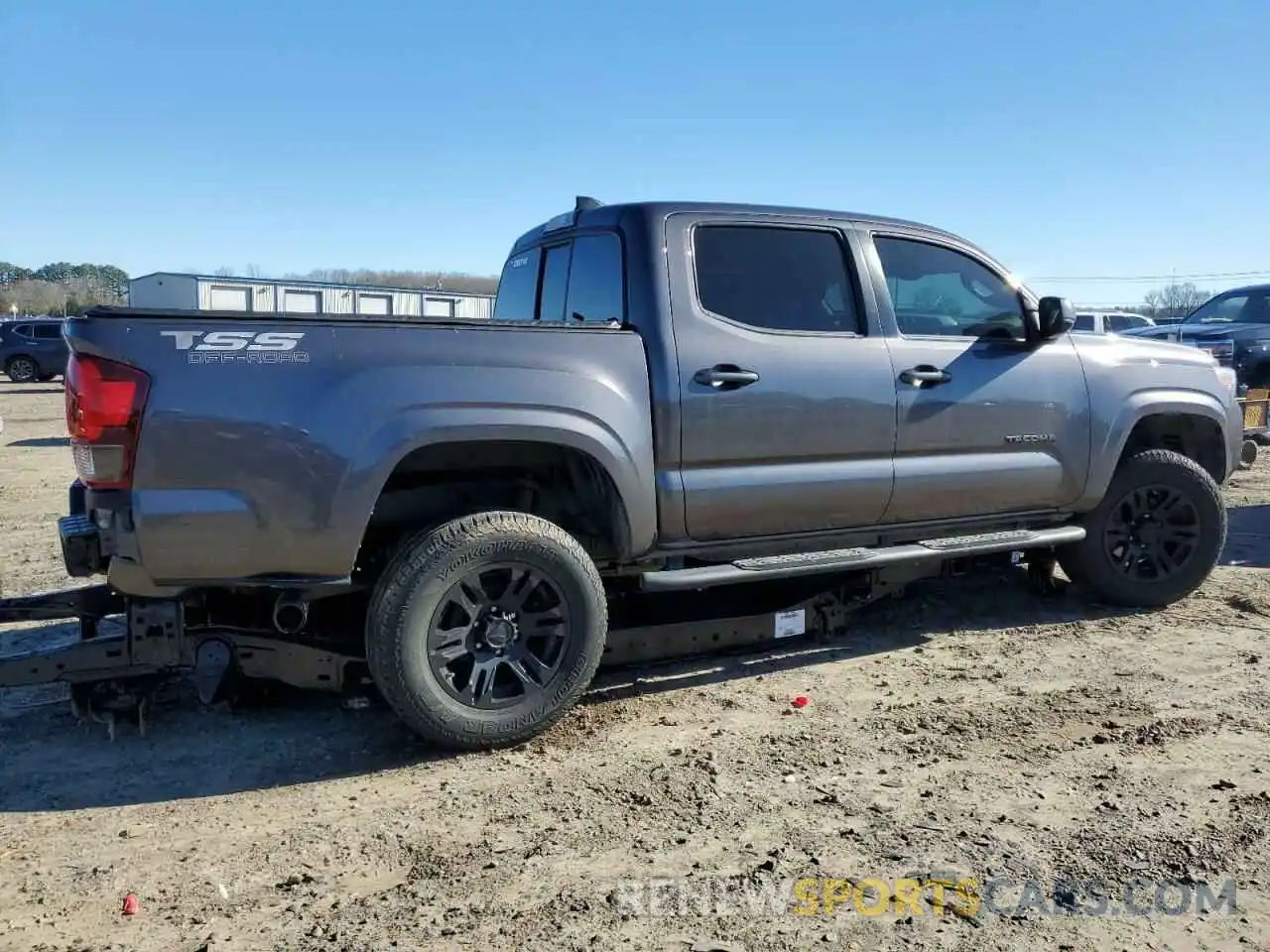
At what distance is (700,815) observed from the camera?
3428mm

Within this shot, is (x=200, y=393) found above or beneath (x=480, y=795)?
above

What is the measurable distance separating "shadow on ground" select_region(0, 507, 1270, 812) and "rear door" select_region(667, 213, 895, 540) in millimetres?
834

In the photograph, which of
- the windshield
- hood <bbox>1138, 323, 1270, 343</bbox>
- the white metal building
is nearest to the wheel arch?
hood <bbox>1138, 323, 1270, 343</bbox>

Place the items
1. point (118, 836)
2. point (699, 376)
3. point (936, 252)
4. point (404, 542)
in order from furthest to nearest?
point (936, 252)
point (699, 376)
point (404, 542)
point (118, 836)

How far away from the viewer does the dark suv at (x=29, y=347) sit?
28406 mm

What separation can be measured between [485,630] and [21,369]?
99.1 feet

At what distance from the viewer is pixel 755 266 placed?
461cm

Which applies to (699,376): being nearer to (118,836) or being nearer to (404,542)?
(404,542)

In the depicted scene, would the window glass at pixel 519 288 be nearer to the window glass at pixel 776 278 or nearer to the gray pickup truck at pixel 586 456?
the gray pickup truck at pixel 586 456

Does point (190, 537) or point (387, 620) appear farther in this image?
point (387, 620)

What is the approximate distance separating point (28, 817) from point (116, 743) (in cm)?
59

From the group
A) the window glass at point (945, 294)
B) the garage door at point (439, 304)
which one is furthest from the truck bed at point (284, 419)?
the garage door at point (439, 304)

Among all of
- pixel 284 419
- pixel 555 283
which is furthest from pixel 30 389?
pixel 284 419

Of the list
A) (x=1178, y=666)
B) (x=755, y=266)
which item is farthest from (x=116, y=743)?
(x=1178, y=666)
